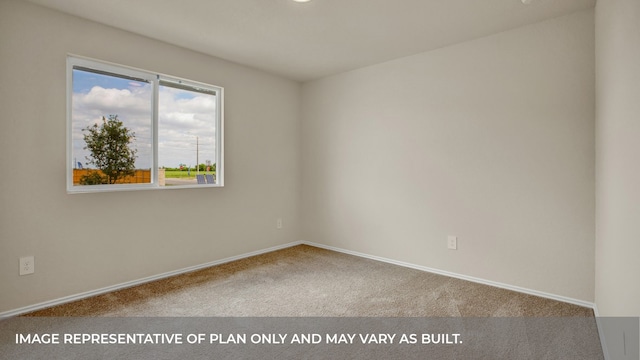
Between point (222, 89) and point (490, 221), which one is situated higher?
point (222, 89)

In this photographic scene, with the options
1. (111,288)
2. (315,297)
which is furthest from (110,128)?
(315,297)

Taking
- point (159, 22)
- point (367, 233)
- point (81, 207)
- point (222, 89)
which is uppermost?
point (159, 22)

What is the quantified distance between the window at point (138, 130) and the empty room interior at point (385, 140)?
106mm

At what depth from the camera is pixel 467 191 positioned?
3.20 m

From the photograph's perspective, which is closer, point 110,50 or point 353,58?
point 110,50

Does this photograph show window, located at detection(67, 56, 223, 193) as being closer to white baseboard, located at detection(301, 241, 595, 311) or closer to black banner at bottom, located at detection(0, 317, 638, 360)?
black banner at bottom, located at detection(0, 317, 638, 360)

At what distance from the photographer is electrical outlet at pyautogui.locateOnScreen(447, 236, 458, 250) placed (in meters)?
3.27

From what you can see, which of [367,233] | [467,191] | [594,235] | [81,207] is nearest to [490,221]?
[467,191]

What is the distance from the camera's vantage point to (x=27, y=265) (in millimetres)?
2445

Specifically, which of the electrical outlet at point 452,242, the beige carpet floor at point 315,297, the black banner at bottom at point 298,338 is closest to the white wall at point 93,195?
the beige carpet floor at point 315,297

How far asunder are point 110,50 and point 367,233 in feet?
10.6

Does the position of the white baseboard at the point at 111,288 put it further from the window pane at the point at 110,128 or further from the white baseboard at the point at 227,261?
the window pane at the point at 110,128

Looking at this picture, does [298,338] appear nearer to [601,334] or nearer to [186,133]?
[601,334]

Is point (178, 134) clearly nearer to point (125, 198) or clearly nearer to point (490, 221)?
point (125, 198)
